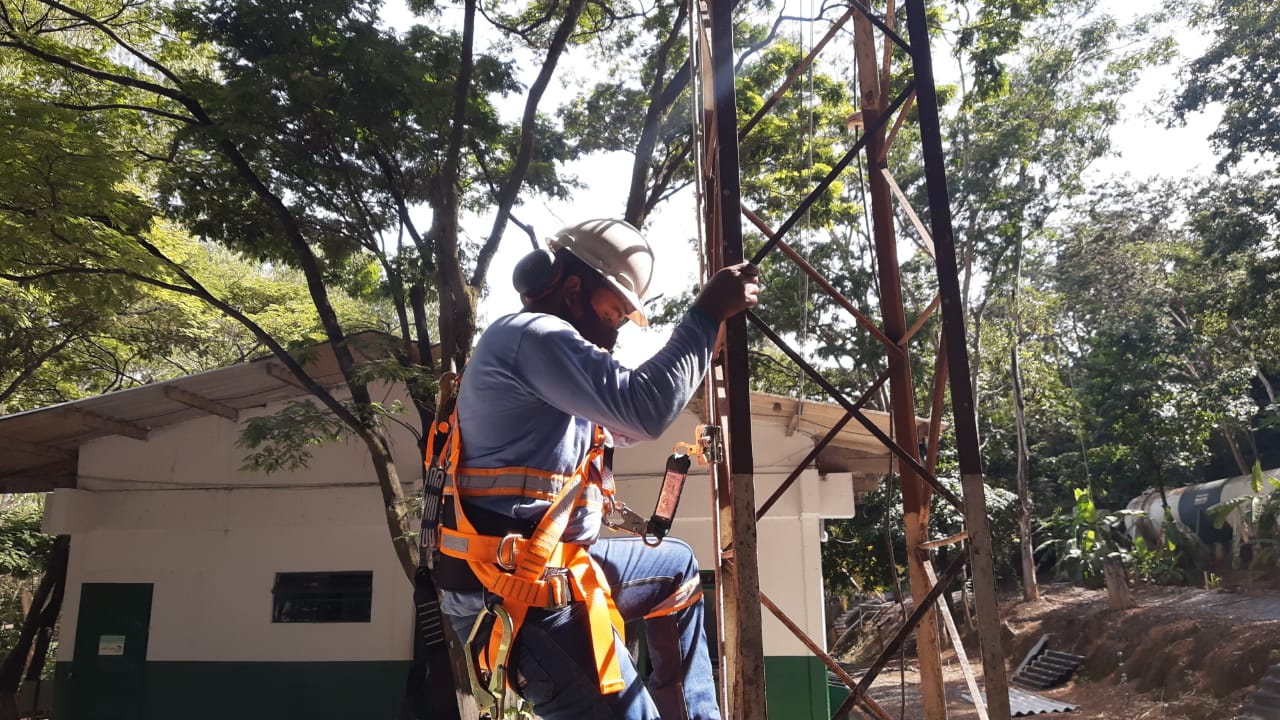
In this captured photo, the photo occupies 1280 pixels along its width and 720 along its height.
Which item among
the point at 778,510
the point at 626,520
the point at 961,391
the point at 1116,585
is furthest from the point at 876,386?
the point at 1116,585

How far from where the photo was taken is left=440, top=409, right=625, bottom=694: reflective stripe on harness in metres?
2.09

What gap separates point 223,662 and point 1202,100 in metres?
19.5

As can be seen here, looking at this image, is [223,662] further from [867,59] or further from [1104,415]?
[1104,415]

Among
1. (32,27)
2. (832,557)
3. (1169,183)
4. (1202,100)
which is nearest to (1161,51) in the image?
(1202,100)

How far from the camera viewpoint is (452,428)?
242cm

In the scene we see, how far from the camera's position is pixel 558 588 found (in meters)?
2.12

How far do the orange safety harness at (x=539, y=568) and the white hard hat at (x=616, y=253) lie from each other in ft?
1.68

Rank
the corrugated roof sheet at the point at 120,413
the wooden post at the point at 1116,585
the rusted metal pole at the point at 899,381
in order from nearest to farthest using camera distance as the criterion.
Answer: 1. the rusted metal pole at the point at 899,381
2. the corrugated roof sheet at the point at 120,413
3. the wooden post at the point at 1116,585

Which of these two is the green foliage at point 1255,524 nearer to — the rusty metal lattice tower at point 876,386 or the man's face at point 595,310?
the rusty metal lattice tower at point 876,386

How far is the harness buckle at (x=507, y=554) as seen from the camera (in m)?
2.08

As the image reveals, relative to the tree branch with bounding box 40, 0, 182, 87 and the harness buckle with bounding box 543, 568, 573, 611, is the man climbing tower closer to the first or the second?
the harness buckle with bounding box 543, 568, 573, 611

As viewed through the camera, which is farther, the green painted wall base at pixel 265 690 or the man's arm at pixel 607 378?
the green painted wall base at pixel 265 690

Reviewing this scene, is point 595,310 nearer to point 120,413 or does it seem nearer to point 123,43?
point 123,43

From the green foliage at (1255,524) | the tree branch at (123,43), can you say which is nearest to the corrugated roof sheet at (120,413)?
the tree branch at (123,43)
